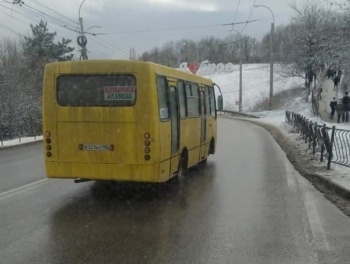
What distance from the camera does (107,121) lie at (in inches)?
367

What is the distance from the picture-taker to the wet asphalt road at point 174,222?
237 inches

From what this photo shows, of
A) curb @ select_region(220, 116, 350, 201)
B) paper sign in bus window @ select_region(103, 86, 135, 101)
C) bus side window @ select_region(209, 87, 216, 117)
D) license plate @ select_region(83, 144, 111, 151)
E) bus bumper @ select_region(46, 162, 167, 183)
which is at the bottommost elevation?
curb @ select_region(220, 116, 350, 201)

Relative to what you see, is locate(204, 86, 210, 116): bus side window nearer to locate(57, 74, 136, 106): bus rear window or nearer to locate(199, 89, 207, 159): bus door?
locate(199, 89, 207, 159): bus door

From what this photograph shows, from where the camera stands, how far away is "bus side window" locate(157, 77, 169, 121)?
31.1ft

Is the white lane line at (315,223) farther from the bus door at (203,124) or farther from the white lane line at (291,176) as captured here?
the bus door at (203,124)

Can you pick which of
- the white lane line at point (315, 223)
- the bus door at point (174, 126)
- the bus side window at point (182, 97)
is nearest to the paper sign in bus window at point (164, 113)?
the bus door at point (174, 126)

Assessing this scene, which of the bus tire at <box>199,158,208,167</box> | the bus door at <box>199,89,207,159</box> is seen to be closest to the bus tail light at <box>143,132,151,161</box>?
the bus door at <box>199,89,207,159</box>

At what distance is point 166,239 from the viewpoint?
6.63m

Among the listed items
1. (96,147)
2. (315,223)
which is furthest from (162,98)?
(315,223)

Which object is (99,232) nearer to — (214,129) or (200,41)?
(214,129)

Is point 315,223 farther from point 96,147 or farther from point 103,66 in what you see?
point 103,66

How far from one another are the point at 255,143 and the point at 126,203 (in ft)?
45.7

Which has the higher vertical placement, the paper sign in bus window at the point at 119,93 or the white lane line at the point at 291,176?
the paper sign in bus window at the point at 119,93

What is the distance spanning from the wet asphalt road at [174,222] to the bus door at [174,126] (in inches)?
24.9
